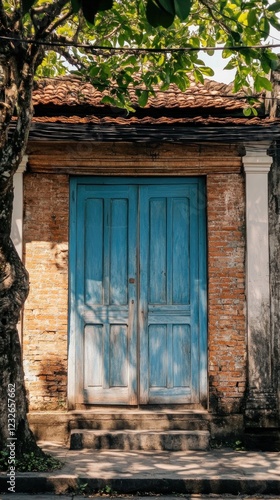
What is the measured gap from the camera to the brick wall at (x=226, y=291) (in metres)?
8.36

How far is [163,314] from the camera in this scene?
8.55 metres

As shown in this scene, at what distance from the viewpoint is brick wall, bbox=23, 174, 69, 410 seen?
27.5 ft

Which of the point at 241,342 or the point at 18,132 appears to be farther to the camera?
the point at 241,342

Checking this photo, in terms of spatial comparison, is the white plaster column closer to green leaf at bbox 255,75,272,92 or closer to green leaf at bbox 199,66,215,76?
green leaf at bbox 199,66,215,76

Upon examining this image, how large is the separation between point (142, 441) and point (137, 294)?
1.79 m

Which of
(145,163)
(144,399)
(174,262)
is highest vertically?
(145,163)

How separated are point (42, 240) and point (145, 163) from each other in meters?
1.61

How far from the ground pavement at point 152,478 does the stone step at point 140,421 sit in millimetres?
848

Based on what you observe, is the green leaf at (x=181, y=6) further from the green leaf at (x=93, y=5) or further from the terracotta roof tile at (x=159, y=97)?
the terracotta roof tile at (x=159, y=97)

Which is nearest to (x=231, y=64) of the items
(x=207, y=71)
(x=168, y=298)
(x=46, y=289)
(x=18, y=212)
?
(x=207, y=71)

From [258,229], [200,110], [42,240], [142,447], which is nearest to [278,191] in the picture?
[258,229]

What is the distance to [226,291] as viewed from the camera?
8.45 m

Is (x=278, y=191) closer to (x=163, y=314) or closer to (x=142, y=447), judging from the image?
(x=163, y=314)

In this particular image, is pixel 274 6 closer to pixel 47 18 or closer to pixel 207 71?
pixel 207 71
